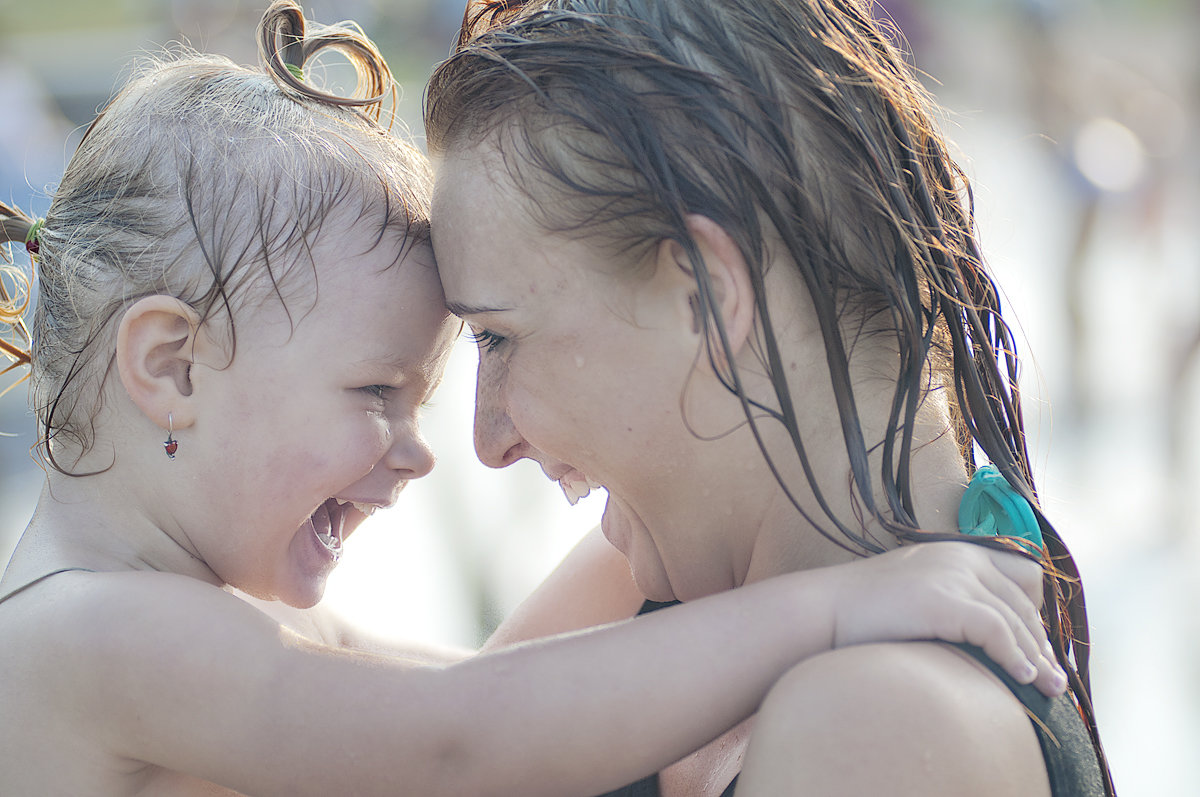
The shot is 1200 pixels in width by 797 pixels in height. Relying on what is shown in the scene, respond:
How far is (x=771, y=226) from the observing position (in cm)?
157

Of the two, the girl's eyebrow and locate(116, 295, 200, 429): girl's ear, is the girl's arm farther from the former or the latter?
the girl's eyebrow

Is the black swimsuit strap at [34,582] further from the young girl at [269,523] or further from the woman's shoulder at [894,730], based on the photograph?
the woman's shoulder at [894,730]

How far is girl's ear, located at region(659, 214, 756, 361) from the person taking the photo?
1536mm

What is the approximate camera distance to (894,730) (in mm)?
1188

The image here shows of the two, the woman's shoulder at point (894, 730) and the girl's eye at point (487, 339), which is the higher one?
the girl's eye at point (487, 339)

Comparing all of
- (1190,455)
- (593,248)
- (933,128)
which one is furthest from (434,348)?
(1190,455)

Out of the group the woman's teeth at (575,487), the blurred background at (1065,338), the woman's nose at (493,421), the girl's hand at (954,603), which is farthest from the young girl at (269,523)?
the blurred background at (1065,338)

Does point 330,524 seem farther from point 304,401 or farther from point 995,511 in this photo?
point 995,511

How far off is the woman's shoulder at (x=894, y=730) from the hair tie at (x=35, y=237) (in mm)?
1679

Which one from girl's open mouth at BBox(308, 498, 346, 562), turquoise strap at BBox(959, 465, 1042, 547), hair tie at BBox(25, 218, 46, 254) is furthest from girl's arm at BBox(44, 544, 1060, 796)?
hair tie at BBox(25, 218, 46, 254)

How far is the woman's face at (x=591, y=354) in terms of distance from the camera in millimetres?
1603

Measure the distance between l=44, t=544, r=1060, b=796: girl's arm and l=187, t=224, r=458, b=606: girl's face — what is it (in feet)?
0.90

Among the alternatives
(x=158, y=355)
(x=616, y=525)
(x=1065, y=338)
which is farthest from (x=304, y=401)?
(x=1065, y=338)

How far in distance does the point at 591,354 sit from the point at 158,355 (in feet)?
2.66
